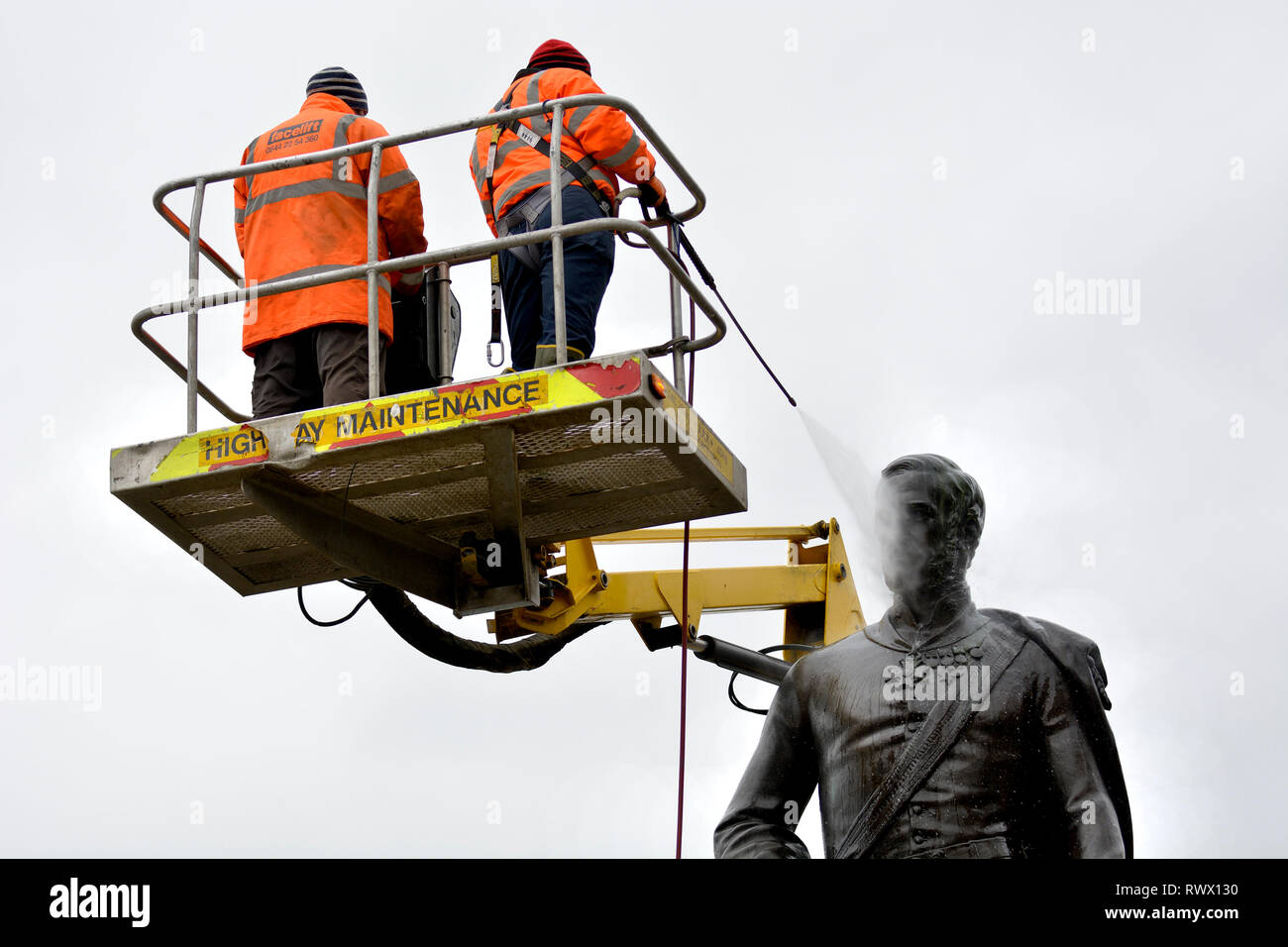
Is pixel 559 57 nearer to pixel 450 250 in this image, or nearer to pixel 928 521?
pixel 450 250

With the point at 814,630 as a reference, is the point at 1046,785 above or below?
below

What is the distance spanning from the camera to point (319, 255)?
32.5ft

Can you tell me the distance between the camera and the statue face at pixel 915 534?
7.45 metres

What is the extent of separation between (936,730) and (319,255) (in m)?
4.19

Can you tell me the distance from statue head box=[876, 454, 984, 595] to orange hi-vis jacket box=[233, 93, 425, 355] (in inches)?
126

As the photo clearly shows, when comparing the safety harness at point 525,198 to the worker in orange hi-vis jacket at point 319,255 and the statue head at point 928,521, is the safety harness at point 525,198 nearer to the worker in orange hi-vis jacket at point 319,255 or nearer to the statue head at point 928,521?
the worker in orange hi-vis jacket at point 319,255

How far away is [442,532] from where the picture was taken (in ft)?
33.7

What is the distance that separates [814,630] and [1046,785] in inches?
293

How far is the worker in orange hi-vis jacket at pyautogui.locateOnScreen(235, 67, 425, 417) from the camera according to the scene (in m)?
9.80

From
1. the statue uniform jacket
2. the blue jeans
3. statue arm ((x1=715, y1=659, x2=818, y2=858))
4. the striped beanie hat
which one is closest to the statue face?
the statue uniform jacket

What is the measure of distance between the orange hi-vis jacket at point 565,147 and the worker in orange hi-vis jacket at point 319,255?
0.47 metres
